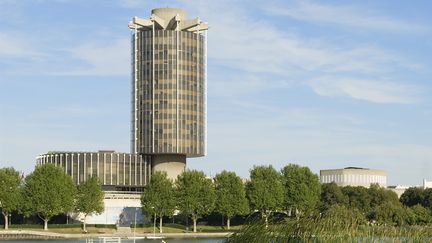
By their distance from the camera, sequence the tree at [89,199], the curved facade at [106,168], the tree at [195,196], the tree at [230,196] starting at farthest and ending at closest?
the curved facade at [106,168]
the tree at [230,196]
the tree at [195,196]
the tree at [89,199]

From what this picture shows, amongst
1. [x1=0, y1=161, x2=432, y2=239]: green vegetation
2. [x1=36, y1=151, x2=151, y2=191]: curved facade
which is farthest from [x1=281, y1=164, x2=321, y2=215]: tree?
[x1=36, y1=151, x2=151, y2=191]: curved facade

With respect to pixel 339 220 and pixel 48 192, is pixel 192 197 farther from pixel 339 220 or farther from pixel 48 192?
pixel 339 220

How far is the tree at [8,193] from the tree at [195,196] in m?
31.0

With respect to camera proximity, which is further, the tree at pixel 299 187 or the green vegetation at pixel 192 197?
the tree at pixel 299 187

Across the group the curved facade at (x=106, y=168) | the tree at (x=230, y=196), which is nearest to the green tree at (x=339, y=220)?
the tree at (x=230, y=196)

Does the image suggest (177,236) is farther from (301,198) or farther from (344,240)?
(344,240)

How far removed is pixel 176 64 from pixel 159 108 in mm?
10647

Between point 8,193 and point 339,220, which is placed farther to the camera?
point 8,193

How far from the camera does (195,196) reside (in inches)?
6708

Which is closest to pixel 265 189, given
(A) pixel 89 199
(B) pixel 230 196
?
(B) pixel 230 196

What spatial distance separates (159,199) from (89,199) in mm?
13353

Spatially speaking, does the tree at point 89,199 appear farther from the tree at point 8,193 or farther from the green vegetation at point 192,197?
the tree at point 8,193

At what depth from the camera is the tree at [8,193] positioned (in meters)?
161

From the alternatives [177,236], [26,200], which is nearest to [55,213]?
[26,200]
